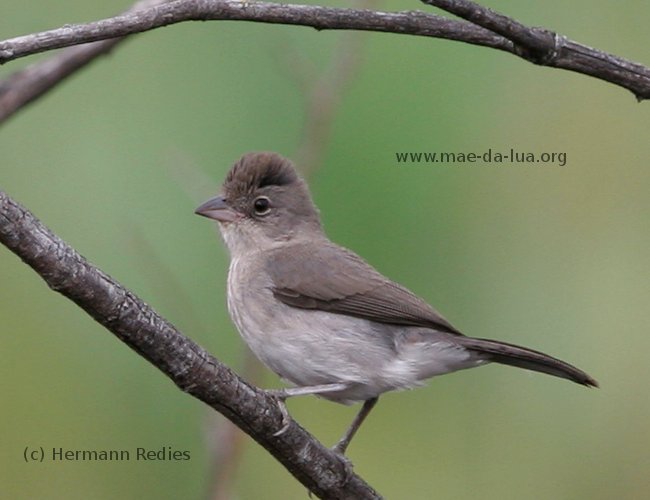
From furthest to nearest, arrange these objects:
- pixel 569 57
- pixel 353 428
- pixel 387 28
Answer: pixel 353 428, pixel 569 57, pixel 387 28

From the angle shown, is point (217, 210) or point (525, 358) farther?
point (217, 210)

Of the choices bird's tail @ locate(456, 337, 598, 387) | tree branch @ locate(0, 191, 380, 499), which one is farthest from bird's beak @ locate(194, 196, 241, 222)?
tree branch @ locate(0, 191, 380, 499)

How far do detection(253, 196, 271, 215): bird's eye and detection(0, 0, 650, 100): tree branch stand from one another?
1798 millimetres

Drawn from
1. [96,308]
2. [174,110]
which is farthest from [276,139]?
[96,308]

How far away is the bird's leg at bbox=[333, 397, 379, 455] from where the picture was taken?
405 centimetres

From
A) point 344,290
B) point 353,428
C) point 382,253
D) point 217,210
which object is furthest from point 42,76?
point 382,253

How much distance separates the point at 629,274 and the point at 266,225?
5.27ft

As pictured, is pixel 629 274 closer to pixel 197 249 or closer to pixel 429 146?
pixel 429 146

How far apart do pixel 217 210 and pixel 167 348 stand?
1735 mm

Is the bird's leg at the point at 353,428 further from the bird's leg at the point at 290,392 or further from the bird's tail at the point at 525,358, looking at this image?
the bird's tail at the point at 525,358

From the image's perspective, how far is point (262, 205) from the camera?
15.7ft

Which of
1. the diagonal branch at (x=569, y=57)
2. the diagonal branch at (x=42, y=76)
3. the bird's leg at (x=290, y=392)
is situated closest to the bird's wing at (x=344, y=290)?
the bird's leg at (x=290, y=392)

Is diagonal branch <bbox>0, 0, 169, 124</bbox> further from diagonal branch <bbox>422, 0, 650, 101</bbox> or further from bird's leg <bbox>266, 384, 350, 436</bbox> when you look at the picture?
diagonal branch <bbox>422, 0, 650, 101</bbox>

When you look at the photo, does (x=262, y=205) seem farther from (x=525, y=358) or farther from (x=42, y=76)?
(x=525, y=358)
